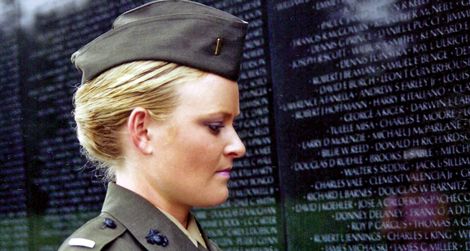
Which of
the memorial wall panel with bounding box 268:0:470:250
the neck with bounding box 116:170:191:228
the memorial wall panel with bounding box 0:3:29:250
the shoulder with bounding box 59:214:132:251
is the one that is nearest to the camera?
the shoulder with bounding box 59:214:132:251

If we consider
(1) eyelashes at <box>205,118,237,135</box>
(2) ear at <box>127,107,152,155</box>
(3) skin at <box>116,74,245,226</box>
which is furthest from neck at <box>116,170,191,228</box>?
(1) eyelashes at <box>205,118,237,135</box>

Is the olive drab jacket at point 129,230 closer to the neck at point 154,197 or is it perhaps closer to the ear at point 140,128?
the neck at point 154,197

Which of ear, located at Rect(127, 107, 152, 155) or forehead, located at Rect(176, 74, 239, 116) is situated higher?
forehead, located at Rect(176, 74, 239, 116)

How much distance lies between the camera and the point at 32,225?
19.6 ft

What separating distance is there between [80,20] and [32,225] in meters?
1.63

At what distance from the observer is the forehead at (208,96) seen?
1868 mm

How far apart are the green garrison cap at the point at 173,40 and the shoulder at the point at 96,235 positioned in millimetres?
370

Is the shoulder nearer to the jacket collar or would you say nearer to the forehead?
the jacket collar

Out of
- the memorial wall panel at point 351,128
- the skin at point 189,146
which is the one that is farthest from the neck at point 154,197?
the memorial wall panel at point 351,128

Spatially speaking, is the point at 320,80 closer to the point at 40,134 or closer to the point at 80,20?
the point at 80,20

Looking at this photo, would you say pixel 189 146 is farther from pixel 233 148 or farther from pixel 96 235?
pixel 96 235

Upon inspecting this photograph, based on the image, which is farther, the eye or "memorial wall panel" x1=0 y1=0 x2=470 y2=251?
"memorial wall panel" x1=0 y1=0 x2=470 y2=251

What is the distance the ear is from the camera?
187 centimetres

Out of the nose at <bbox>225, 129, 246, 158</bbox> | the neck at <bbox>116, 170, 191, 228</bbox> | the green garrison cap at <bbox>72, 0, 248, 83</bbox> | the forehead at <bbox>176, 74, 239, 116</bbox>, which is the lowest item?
the neck at <bbox>116, 170, 191, 228</bbox>
